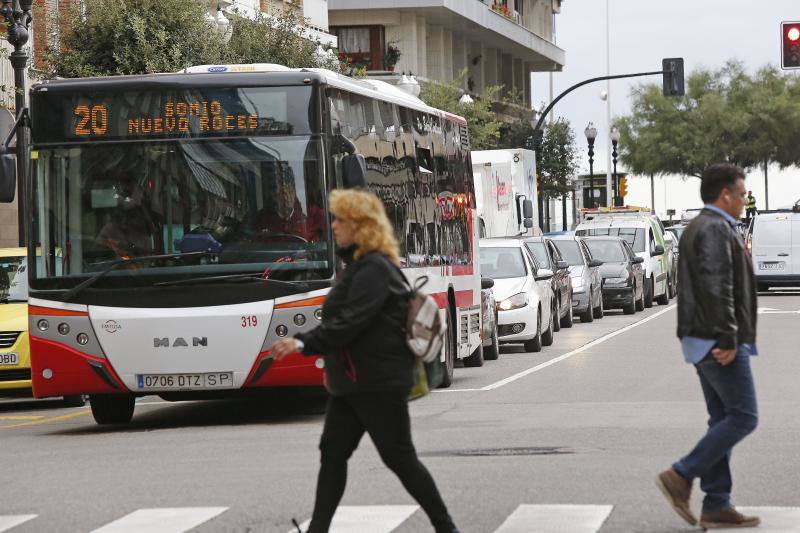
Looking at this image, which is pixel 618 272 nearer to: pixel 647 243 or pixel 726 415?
pixel 647 243

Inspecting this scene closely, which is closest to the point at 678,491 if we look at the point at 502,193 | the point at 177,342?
the point at 177,342

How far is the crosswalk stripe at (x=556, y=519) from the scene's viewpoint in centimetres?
963

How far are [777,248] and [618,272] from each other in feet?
24.9

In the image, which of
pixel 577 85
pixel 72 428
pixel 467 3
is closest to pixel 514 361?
pixel 72 428

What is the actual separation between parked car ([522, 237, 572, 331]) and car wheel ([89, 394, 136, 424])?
14.0 m

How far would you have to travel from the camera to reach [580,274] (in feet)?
118

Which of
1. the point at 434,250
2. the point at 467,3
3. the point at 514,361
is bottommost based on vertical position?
the point at 514,361

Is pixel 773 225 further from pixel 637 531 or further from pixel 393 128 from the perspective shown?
pixel 637 531

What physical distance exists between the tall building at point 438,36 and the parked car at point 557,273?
31407mm

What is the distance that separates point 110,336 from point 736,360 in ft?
25.5

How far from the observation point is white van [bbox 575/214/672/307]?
1688 inches

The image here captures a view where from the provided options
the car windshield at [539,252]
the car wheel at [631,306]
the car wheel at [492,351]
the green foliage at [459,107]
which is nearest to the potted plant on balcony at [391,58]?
the green foliage at [459,107]

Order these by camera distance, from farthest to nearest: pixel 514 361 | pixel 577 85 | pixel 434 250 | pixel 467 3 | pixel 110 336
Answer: pixel 467 3 < pixel 577 85 < pixel 514 361 < pixel 434 250 < pixel 110 336

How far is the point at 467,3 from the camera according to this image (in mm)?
70562
